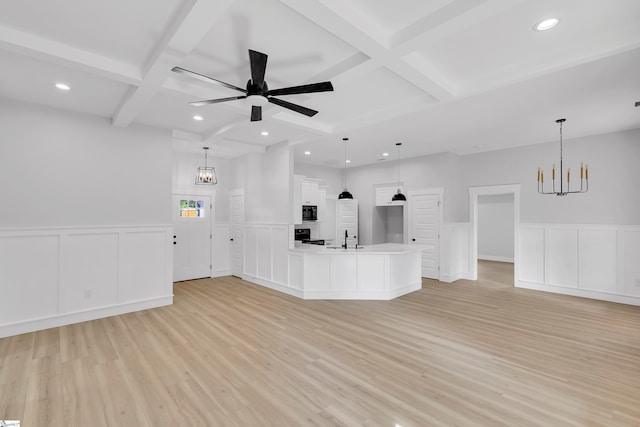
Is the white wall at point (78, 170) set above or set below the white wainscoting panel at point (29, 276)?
above

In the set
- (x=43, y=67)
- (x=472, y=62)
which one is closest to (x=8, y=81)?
(x=43, y=67)

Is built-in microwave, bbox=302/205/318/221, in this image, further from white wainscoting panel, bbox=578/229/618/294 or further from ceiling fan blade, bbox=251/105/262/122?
white wainscoting panel, bbox=578/229/618/294

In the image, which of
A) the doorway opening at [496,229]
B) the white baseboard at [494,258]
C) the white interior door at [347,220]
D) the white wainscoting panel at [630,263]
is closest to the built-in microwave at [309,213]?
the white interior door at [347,220]

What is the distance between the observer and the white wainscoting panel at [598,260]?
5289 millimetres

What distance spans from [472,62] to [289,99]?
2.16m

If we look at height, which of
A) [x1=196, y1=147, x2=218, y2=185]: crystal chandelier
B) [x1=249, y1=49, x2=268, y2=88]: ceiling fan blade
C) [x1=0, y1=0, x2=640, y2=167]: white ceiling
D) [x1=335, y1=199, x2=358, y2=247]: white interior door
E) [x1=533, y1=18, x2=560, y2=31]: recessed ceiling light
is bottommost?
[x1=335, y1=199, x2=358, y2=247]: white interior door

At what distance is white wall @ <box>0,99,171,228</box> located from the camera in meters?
3.89

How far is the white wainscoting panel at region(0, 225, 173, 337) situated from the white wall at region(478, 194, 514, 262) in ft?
32.3

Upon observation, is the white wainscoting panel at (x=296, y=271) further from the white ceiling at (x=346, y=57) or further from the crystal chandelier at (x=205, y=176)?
the crystal chandelier at (x=205, y=176)

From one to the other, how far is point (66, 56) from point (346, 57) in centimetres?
266

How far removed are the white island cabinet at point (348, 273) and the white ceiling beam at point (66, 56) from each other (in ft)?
12.0

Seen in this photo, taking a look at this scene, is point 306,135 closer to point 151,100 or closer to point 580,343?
point 151,100

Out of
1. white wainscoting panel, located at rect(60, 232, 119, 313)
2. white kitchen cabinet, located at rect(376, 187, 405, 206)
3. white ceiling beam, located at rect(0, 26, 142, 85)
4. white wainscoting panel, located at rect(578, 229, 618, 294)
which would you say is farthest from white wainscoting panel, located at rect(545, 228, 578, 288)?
white wainscoting panel, located at rect(60, 232, 119, 313)

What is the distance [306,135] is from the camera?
5.41 m
